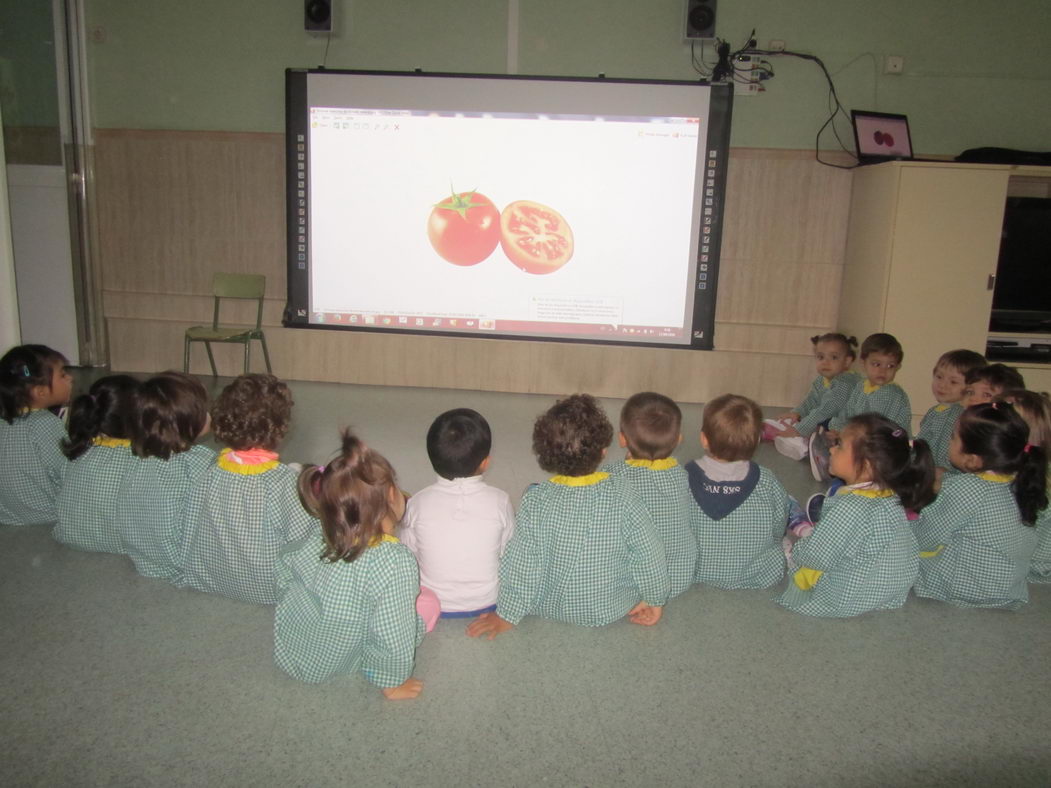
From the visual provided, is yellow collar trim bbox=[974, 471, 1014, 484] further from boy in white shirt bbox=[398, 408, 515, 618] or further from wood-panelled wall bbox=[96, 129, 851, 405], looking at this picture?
wood-panelled wall bbox=[96, 129, 851, 405]

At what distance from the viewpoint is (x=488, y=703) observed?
1846 mm

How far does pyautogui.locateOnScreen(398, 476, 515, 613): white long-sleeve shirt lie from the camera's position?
83.8 inches

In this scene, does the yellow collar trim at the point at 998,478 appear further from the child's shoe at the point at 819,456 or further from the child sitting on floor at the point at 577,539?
the child's shoe at the point at 819,456

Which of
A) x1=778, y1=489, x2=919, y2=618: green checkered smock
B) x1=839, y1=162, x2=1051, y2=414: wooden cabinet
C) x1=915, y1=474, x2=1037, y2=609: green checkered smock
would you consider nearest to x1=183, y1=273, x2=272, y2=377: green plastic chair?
x1=839, y1=162, x2=1051, y2=414: wooden cabinet

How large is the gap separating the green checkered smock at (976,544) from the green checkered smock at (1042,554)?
17 centimetres

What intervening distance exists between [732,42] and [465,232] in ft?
7.10

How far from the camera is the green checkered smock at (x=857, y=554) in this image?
7.22 feet

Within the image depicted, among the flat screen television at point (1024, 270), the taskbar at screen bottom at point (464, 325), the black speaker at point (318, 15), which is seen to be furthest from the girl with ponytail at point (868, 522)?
the black speaker at point (318, 15)

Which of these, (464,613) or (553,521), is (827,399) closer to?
(553,521)

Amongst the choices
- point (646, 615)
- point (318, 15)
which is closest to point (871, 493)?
point (646, 615)

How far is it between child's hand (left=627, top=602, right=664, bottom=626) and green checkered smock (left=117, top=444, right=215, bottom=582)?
135 cm

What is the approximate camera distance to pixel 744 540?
241 centimetres

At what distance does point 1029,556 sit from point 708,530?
3.13 ft

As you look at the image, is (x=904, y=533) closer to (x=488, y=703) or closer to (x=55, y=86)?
(x=488, y=703)
